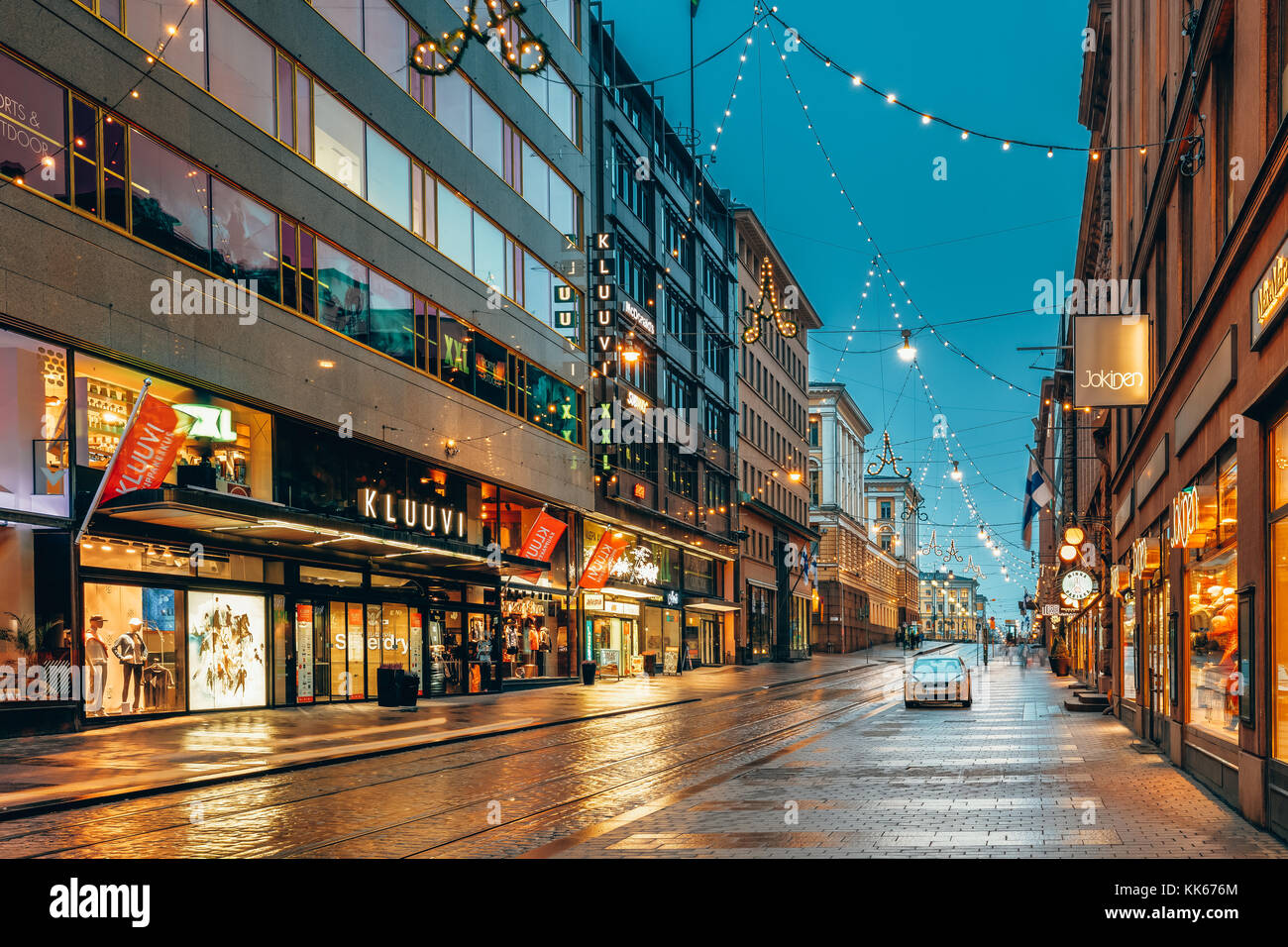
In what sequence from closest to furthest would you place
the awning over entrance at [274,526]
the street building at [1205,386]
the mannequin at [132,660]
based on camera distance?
the street building at [1205,386] < the awning over entrance at [274,526] < the mannequin at [132,660]

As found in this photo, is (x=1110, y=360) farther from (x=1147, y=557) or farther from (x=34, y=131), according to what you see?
(x=34, y=131)

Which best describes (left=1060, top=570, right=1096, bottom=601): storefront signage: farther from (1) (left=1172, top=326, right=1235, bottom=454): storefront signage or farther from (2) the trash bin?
(2) the trash bin

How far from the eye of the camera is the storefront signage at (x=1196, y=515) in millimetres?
14539

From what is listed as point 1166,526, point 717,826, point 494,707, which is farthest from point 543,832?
point 494,707

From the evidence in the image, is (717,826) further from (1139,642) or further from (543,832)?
(1139,642)

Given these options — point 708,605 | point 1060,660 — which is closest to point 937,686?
point 1060,660

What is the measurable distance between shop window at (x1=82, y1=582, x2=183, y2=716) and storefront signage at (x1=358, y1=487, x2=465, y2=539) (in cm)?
660

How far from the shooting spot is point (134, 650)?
2355cm

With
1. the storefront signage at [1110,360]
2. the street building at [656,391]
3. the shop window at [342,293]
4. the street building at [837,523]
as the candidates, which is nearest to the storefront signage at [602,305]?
the street building at [656,391]

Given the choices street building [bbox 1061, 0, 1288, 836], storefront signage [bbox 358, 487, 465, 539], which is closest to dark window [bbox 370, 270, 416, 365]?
storefront signage [bbox 358, 487, 465, 539]

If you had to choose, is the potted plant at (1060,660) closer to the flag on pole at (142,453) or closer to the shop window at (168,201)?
the shop window at (168,201)

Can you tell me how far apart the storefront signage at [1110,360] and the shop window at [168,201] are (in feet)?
53.0

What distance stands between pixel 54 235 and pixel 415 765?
34.7ft

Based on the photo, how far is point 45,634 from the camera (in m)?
20.8
